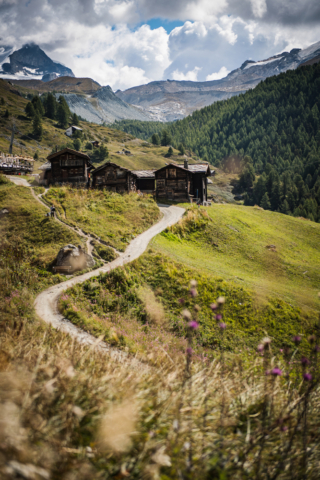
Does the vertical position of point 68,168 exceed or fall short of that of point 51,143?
it falls short

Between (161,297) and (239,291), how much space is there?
16.8 feet

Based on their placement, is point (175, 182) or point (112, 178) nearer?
point (112, 178)

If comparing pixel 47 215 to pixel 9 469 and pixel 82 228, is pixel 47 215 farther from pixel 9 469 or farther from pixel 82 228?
pixel 9 469

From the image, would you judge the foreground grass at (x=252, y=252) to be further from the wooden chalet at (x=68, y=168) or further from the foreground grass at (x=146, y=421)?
the wooden chalet at (x=68, y=168)

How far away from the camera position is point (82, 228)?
74.0 ft

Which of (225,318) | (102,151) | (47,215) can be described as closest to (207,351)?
(225,318)

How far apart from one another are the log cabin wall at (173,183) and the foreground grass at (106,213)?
38.0ft

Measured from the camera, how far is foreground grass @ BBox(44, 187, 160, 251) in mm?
23292

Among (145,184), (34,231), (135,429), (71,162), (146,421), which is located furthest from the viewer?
(145,184)

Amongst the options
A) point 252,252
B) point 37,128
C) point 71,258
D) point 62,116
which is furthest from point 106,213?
point 62,116

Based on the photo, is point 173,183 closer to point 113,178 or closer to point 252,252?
point 113,178

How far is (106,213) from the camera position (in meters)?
28.3

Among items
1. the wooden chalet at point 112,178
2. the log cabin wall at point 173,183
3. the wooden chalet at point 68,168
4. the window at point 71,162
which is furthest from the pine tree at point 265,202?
the window at point 71,162

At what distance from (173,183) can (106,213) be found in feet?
71.4
